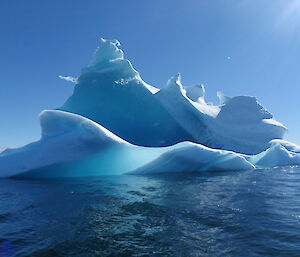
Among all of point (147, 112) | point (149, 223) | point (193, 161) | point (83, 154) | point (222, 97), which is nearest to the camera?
point (149, 223)

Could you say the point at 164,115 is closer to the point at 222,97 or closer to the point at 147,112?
the point at 147,112

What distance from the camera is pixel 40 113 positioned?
515 inches

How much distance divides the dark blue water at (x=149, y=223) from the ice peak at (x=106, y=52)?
1843 cm

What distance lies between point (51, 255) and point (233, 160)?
14.0m

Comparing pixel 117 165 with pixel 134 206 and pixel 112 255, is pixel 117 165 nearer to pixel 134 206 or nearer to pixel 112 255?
pixel 134 206

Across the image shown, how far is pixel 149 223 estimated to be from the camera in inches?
206

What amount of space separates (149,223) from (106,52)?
21869 millimetres

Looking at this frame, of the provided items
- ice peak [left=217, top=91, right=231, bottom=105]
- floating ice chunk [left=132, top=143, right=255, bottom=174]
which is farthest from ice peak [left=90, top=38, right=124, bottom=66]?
floating ice chunk [left=132, top=143, right=255, bottom=174]

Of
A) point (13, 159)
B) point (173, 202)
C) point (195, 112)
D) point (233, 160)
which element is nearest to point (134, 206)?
point (173, 202)

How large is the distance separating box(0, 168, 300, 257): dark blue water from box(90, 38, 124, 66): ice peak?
726 inches

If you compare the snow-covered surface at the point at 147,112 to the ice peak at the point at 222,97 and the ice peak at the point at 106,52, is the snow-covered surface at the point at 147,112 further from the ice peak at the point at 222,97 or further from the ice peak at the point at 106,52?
the ice peak at the point at 222,97

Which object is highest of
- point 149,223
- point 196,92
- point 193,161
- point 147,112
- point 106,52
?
point 106,52

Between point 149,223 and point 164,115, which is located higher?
point 164,115

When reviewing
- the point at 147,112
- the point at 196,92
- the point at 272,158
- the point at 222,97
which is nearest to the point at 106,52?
the point at 147,112
